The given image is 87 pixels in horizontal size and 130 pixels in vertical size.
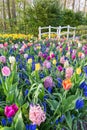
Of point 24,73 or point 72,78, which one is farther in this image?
point 24,73

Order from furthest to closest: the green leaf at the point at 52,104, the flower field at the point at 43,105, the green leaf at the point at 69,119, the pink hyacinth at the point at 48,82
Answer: the pink hyacinth at the point at 48,82, the green leaf at the point at 52,104, the green leaf at the point at 69,119, the flower field at the point at 43,105

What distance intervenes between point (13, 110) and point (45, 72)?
49.3 inches

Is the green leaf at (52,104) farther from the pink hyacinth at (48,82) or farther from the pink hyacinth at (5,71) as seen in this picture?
the pink hyacinth at (5,71)

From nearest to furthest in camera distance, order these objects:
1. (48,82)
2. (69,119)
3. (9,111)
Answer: (9,111)
(69,119)
(48,82)

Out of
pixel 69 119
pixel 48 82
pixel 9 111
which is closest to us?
pixel 9 111

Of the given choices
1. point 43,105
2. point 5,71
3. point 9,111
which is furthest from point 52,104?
point 5,71

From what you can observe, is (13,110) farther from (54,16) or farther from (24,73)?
(54,16)

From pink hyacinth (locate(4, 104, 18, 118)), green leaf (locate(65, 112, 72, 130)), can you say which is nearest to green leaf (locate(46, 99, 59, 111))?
green leaf (locate(65, 112, 72, 130))

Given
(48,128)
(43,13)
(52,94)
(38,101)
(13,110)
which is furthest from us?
(43,13)

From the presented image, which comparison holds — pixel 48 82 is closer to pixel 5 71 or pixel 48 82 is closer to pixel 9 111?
pixel 5 71

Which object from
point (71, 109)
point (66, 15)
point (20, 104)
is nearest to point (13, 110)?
point (20, 104)

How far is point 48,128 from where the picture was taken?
2.12 metres

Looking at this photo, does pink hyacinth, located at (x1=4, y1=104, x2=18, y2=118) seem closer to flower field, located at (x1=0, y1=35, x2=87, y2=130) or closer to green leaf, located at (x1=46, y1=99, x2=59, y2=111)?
flower field, located at (x1=0, y1=35, x2=87, y2=130)

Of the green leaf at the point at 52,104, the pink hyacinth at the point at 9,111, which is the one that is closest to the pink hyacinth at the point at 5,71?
the green leaf at the point at 52,104
